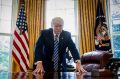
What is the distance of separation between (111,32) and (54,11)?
1640 millimetres

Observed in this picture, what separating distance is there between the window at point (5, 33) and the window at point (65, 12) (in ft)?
3.15

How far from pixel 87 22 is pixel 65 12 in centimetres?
68

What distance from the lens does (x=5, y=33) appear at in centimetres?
561

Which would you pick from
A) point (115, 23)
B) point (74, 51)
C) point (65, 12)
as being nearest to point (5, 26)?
point (65, 12)

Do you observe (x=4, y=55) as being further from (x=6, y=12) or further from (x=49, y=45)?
(x=49, y=45)

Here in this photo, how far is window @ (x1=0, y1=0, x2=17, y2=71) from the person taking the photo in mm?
5543

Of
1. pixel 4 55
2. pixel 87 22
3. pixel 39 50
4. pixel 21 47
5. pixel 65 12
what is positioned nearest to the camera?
pixel 39 50

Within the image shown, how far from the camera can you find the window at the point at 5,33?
5543 mm

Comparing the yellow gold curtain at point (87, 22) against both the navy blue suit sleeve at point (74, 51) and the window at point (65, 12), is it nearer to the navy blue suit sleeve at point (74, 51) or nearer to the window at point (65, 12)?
the window at point (65, 12)

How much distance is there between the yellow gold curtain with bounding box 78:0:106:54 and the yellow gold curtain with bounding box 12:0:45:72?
1040 mm

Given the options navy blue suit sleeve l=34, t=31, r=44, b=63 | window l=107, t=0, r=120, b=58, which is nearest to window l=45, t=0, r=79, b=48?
window l=107, t=0, r=120, b=58

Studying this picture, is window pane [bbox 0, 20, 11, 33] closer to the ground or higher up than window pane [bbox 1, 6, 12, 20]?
closer to the ground

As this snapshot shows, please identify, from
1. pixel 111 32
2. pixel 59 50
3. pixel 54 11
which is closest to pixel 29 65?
pixel 54 11

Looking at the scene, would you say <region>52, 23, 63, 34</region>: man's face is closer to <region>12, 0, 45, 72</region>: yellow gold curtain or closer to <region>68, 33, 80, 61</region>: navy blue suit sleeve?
<region>68, 33, 80, 61</region>: navy blue suit sleeve
